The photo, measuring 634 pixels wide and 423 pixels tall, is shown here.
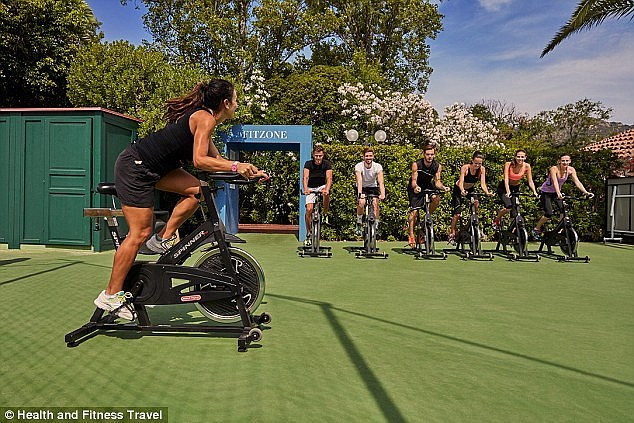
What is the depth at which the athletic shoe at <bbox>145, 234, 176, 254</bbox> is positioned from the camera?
412cm

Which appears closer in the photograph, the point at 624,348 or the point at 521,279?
the point at 624,348

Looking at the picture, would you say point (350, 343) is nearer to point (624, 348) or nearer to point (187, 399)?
point (187, 399)

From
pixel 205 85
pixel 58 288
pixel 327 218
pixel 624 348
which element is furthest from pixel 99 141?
pixel 624 348

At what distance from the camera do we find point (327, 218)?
12383 millimetres

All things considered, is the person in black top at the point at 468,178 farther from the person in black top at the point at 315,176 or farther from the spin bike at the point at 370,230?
the person in black top at the point at 315,176

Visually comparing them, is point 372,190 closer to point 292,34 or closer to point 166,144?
point 166,144

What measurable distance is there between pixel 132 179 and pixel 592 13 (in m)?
12.2

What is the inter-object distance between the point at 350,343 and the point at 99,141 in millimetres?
7105

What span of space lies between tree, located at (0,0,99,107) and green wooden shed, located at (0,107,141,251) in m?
10.3

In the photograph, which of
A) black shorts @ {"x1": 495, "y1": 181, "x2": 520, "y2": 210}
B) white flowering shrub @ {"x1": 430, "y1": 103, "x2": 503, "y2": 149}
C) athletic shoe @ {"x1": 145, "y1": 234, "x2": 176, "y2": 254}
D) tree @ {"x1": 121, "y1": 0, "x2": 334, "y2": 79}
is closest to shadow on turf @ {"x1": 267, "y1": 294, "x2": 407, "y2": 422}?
athletic shoe @ {"x1": 145, "y1": 234, "x2": 176, "y2": 254}

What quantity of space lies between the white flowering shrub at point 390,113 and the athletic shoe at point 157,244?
16.4m

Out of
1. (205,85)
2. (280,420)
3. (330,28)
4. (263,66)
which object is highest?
(330,28)

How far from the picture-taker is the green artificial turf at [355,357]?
2.64 meters

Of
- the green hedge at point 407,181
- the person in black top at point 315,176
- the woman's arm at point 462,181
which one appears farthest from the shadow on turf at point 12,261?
the woman's arm at point 462,181
